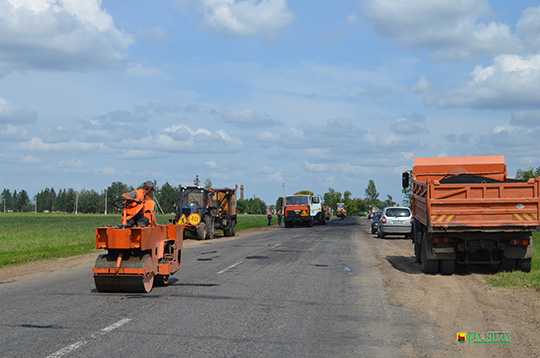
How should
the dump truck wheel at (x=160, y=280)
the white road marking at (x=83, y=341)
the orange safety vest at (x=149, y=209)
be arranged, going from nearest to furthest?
the white road marking at (x=83, y=341)
the orange safety vest at (x=149, y=209)
the dump truck wheel at (x=160, y=280)

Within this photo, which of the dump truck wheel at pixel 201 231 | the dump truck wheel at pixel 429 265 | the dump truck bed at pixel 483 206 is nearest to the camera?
the dump truck bed at pixel 483 206

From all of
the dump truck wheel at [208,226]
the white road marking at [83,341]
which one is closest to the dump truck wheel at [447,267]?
the white road marking at [83,341]

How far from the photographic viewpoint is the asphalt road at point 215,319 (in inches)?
253

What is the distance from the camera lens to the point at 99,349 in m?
6.28

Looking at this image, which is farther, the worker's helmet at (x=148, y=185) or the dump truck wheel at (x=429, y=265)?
the dump truck wheel at (x=429, y=265)

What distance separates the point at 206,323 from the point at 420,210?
8745 millimetres

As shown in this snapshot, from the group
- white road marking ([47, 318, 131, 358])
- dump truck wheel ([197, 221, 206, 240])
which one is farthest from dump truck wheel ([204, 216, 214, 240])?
white road marking ([47, 318, 131, 358])

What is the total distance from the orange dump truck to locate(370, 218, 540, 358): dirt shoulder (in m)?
0.56

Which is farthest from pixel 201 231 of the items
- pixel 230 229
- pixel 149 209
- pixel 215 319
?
pixel 215 319

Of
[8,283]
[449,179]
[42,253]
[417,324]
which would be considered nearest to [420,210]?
[449,179]

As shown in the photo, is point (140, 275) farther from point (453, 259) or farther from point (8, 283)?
point (453, 259)

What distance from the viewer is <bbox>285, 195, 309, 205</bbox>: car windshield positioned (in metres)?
49.0

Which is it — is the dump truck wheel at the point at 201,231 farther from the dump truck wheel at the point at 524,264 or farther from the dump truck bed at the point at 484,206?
the dump truck wheel at the point at 524,264

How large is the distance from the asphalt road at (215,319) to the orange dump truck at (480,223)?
182 cm
